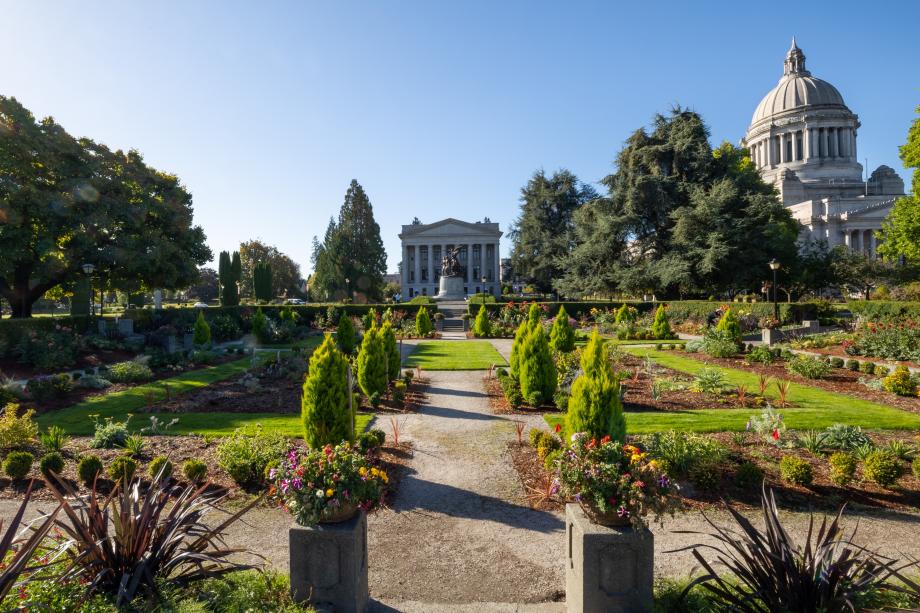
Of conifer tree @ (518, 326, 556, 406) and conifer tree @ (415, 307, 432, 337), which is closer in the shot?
conifer tree @ (518, 326, 556, 406)

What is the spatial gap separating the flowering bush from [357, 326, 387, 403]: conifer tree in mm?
7372

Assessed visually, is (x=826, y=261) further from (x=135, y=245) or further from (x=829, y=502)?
(x=135, y=245)

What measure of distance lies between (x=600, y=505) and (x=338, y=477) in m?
2.07

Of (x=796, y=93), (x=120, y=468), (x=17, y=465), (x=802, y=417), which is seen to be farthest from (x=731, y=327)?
(x=796, y=93)

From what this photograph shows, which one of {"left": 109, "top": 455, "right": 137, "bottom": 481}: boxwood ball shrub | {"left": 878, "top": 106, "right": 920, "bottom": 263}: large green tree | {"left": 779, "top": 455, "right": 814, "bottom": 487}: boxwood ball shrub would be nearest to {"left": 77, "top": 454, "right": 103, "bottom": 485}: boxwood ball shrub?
{"left": 109, "top": 455, "right": 137, "bottom": 481}: boxwood ball shrub

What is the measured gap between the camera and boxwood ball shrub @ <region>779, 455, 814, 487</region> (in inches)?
246

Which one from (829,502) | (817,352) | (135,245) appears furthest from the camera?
(135,245)

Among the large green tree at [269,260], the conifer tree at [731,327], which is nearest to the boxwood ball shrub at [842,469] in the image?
the conifer tree at [731,327]

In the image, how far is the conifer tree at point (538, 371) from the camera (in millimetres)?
11227

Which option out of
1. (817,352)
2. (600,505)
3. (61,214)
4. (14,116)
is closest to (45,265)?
(61,214)

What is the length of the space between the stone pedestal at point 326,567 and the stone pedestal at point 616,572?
5.69ft

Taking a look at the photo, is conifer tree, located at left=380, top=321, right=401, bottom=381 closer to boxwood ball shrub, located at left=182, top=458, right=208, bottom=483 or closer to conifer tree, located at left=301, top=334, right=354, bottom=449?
conifer tree, located at left=301, top=334, right=354, bottom=449

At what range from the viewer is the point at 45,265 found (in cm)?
2234

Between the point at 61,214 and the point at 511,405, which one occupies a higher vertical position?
the point at 61,214
